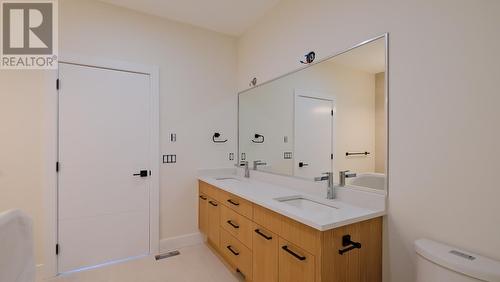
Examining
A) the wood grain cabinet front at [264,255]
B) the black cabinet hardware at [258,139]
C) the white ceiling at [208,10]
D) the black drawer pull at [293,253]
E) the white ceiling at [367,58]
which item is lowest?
the wood grain cabinet front at [264,255]

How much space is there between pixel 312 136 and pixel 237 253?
1248mm

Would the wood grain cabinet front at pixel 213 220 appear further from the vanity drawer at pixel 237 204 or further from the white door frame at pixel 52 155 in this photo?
the white door frame at pixel 52 155

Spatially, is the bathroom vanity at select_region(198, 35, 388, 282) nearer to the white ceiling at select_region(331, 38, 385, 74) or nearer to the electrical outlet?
the white ceiling at select_region(331, 38, 385, 74)

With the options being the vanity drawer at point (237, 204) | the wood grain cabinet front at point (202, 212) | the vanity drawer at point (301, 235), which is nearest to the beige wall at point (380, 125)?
the vanity drawer at point (301, 235)

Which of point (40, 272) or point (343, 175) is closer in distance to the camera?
point (343, 175)

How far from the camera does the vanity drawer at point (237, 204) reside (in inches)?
73.7

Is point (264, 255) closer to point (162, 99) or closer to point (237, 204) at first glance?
point (237, 204)

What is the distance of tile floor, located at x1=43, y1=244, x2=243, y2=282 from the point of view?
2174 millimetres

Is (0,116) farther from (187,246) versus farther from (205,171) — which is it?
(187,246)

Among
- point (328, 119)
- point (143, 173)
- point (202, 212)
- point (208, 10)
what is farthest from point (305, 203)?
point (208, 10)

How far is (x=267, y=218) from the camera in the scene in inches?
65.1

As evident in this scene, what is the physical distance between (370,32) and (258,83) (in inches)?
55.9

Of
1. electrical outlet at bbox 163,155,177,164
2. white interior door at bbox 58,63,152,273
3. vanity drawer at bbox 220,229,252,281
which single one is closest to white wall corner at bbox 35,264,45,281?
white interior door at bbox 58,63,152,273

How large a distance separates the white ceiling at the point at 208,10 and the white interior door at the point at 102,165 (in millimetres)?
740
